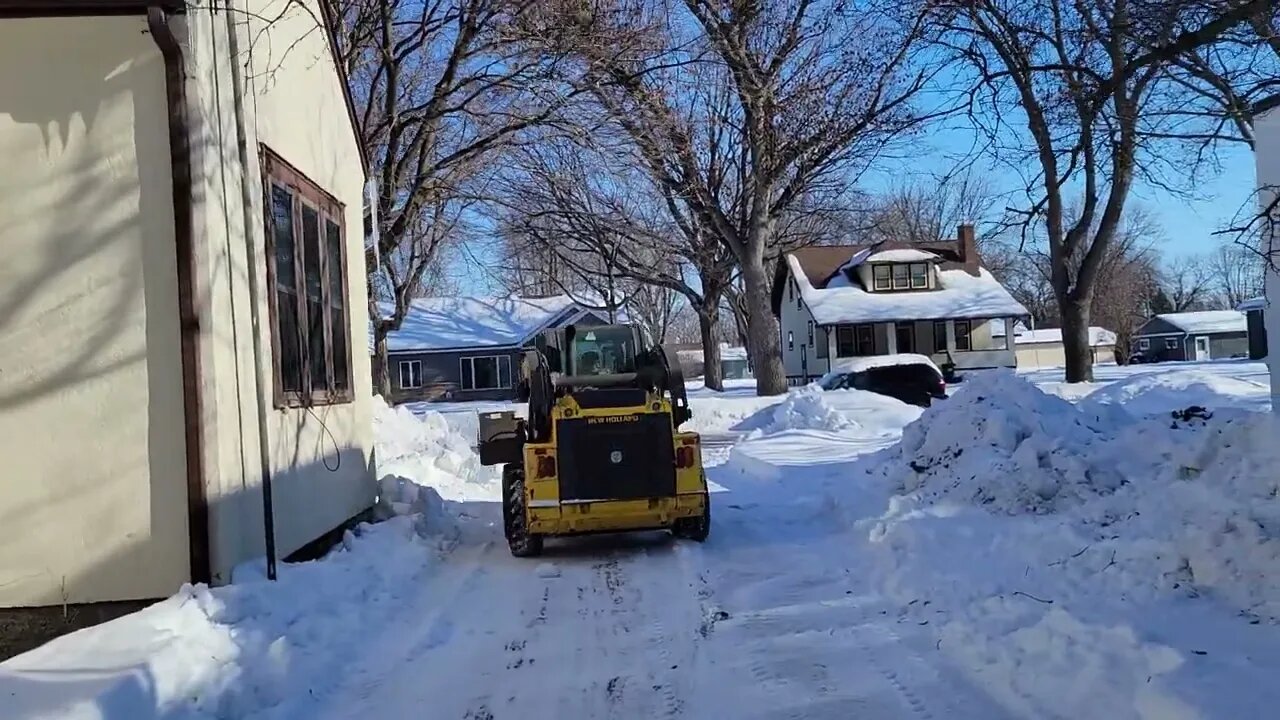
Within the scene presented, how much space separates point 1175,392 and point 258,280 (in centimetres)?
2375

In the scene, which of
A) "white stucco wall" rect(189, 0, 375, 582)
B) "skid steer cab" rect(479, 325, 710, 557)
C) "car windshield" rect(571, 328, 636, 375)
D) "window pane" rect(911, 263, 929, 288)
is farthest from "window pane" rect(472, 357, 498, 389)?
"skid steer cab" rect(479, 325, 710, 557)

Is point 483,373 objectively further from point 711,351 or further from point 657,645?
point 657,645

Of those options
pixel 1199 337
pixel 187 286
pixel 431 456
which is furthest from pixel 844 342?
pixel 187 286

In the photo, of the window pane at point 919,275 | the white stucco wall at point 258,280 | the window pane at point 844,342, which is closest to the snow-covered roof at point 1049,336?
the window pane at point 919,275

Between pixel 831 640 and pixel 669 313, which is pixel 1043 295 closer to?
pixel 669 313

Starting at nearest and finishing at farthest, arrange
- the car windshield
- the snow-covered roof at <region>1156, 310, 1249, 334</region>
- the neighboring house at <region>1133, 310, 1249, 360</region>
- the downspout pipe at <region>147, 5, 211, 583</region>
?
1. the downspout pipe at <region>147, 5, 211, 583</region>
2. the car windshield
3. the snow-covered roof at <region>1156, 310, 1249, 334</region>
4. the neighboring house at <region>1133, 310, 1249, 360</region>

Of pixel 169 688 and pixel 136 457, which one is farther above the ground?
pixel 136 457

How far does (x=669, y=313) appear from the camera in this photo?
72.3 meters

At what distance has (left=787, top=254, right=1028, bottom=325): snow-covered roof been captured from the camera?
5291cm

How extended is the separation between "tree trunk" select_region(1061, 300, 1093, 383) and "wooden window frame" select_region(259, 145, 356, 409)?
93.7 feet

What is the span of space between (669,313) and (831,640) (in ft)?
215

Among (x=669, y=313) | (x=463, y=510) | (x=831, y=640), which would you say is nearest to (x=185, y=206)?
(x=831, y=640)

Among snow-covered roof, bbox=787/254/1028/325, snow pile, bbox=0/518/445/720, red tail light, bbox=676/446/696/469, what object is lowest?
snow pile, bbox=0/518/445/720

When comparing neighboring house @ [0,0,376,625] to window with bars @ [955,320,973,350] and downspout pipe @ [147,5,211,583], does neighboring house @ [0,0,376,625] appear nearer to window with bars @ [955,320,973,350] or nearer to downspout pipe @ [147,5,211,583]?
downspout pipe @ [147,5,211,583]
